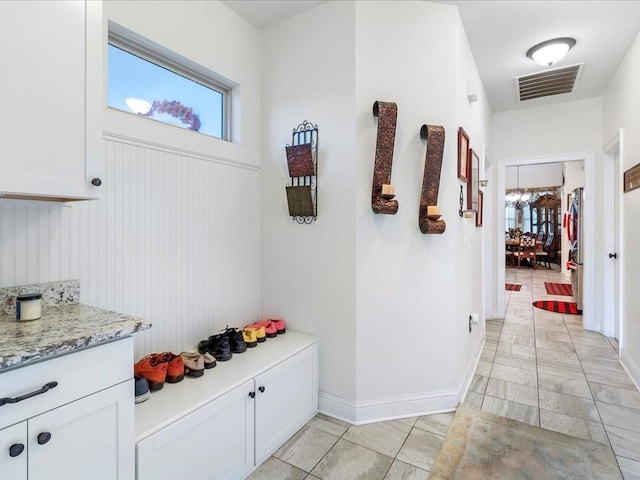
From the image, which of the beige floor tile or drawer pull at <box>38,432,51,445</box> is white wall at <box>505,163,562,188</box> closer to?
the beige floor tile

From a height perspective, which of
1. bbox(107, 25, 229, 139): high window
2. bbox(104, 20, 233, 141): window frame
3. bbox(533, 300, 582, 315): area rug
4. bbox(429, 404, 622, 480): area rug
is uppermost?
bbox(104, 20, 233, 141): window frame

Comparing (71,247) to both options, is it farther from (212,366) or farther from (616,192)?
(616,192)

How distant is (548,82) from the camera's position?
3.68m

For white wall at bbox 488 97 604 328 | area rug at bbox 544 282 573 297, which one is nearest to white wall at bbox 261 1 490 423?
white wall at bbox 488 97 604 328


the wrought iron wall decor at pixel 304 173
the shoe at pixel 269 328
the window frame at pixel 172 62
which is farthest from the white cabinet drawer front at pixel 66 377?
the wrought iron wall decor at pixel 304 173

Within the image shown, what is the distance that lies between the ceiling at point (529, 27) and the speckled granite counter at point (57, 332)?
215 centimetres

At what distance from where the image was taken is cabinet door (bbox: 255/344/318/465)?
1850mm

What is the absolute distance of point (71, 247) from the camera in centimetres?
158

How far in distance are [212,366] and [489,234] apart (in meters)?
4.01

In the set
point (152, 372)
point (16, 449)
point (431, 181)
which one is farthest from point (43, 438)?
point (431, 181)

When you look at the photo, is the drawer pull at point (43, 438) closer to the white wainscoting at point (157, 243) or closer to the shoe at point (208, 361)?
the white wainscoting at point (157, 243)

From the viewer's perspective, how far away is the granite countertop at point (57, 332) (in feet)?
3.05

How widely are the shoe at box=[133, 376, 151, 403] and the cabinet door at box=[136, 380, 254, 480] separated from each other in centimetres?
22

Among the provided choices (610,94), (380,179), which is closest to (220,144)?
(380,179)
